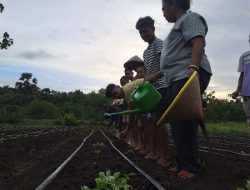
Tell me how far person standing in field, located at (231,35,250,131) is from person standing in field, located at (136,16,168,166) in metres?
0.99

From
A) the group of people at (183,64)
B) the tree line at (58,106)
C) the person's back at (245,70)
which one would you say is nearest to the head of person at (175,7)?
the group of people at (183,64)

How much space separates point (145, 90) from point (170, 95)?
29cm

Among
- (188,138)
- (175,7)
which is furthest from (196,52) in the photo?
(188,138)

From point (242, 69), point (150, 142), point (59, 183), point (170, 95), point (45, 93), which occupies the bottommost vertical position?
point (59, 183)

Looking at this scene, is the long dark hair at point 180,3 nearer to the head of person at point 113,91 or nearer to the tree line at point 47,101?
the head of person at point 113,91

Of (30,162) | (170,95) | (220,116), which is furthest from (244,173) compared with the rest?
(220,116)

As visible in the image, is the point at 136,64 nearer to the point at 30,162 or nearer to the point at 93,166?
the point at 30,162

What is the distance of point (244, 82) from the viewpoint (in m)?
5.47

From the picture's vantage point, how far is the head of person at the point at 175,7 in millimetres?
4480

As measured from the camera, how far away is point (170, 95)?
4602 millimetres

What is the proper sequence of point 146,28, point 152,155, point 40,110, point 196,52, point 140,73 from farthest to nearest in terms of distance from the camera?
point 40,110 → point 140,73 → point 152,155 → point 146,28 → point 196,52

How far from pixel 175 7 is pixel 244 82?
5.04 ft

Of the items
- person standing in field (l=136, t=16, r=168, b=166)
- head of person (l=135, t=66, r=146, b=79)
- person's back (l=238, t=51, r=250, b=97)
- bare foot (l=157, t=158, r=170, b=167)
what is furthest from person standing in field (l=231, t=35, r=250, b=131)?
head of person (l=135, t=66, r=146, b=79)

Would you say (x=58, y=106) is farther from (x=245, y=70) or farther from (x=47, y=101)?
(x=245, y=70)
